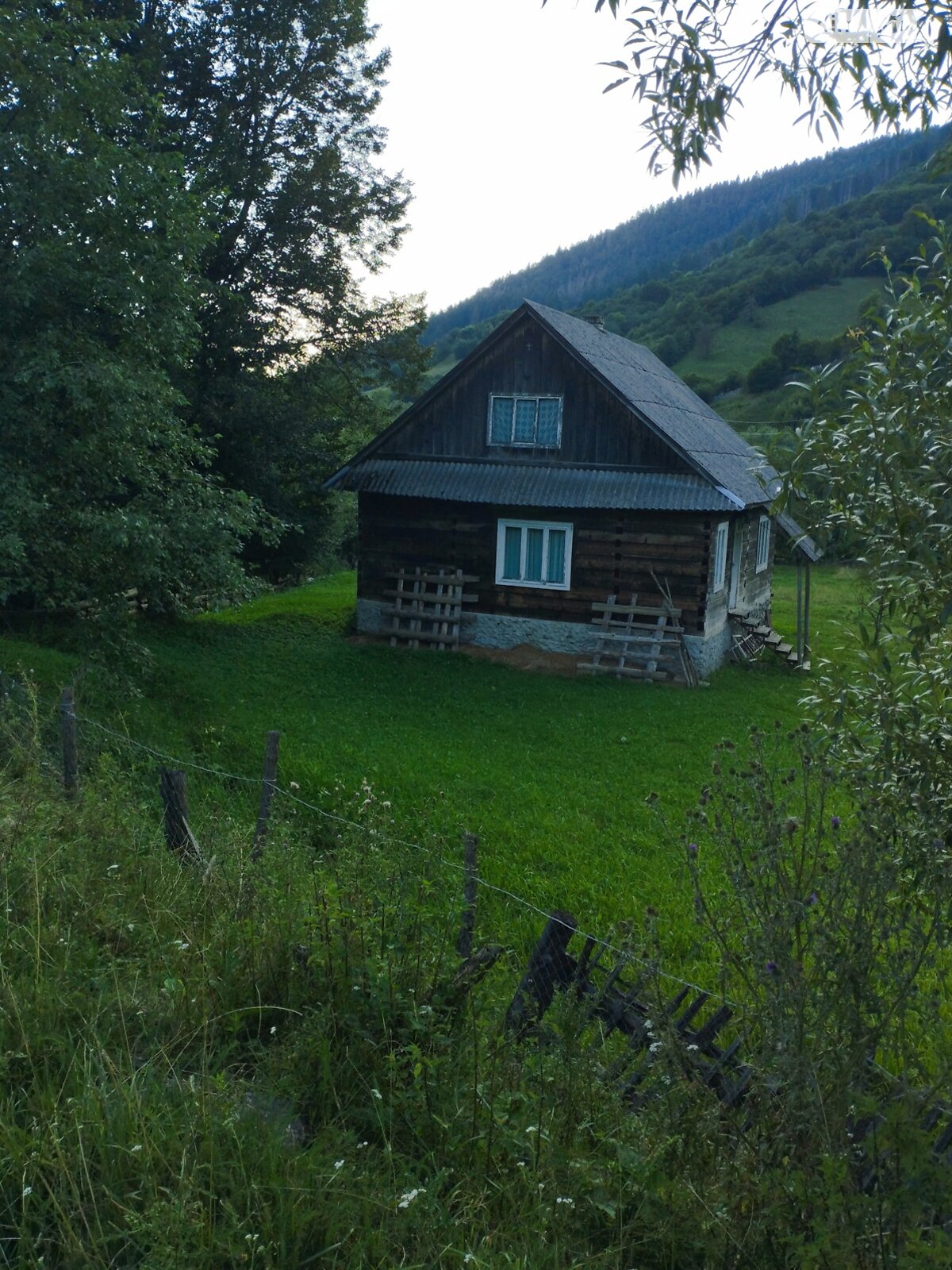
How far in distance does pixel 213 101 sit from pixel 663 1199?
82.3ft

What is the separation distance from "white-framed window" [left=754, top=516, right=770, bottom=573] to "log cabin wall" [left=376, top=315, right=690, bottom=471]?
6.10m

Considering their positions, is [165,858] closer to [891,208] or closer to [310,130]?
[310,130]

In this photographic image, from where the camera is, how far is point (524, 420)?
67.3ft

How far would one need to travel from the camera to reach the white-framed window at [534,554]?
20.3m

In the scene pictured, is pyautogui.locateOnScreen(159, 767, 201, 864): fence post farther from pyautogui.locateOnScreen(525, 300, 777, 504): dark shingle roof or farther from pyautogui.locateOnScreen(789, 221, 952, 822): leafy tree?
pyautogui.locateOnScreen(525, 300, 777, 504): dark shingle roof

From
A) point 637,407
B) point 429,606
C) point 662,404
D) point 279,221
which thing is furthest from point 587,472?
point 279,221

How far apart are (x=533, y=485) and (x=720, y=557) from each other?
4182 millimetres

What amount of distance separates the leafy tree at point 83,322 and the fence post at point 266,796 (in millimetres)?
5322

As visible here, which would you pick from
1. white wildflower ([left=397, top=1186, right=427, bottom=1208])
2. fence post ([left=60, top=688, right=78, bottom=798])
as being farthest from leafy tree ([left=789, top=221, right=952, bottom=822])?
fence post ([left=60, top=688, right=78, bottom=798])

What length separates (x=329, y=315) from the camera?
25.0 metres

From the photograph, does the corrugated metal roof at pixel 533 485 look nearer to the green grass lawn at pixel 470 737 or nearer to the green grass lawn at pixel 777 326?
the green grass lawn at pixel 470 737

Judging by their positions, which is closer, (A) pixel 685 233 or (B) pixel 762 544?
(B) pixel 762 544

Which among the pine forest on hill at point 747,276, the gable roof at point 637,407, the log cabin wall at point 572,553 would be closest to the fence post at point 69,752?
the gable roof at point 637,407

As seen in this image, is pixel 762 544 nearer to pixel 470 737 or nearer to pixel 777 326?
pixel 470 737
